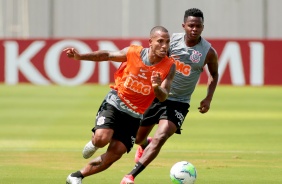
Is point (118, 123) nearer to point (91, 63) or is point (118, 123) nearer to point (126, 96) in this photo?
point (126, 96)

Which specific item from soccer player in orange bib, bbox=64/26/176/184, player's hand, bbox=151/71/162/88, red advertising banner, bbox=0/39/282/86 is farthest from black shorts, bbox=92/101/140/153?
red advertising banner, bbox=0/39/282/86

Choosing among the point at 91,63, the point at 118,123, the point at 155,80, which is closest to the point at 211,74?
the point at 118,123

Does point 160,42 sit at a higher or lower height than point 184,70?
higher

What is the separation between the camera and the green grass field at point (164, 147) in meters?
14.3

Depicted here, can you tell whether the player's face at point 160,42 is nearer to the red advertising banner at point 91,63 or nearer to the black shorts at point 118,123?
the black shorts at point 118,123

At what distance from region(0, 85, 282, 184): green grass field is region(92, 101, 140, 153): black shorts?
103 centimetres

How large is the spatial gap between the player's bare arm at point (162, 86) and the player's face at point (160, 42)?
340 millimetres

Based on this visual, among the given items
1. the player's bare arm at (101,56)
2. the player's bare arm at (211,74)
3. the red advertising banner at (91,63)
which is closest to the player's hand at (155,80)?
the player's bare arm at (101,56)

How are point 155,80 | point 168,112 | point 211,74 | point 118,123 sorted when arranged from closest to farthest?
1. point 155,80
2. point 118,123
3. point 168,112
4. point 211,74

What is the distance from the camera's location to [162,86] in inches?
489

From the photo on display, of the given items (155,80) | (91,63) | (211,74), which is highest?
(155,80)

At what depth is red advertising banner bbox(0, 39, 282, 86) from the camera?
3478 cm

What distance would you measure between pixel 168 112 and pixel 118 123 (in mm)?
1513

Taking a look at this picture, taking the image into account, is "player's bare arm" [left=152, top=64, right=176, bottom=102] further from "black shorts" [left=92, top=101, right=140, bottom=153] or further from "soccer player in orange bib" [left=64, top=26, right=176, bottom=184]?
"black shorts" [left=92, top=101, right=140, bottom=153]
